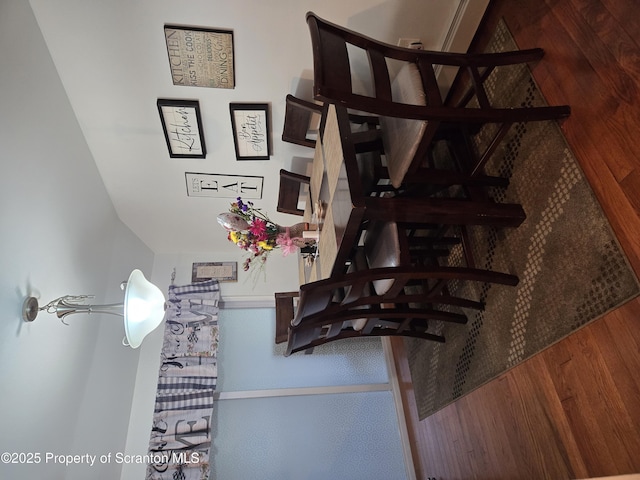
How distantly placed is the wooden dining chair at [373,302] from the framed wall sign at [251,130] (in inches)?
36.6

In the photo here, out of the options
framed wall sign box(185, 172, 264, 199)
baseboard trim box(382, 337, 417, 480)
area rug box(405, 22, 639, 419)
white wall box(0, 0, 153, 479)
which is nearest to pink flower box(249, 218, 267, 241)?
framed wall sign box(185, 172, 264, 199)

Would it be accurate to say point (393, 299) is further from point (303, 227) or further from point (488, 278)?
point (303, 227)

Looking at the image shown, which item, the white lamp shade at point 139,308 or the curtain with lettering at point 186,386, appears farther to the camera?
the curtain with lettering at point 186,386

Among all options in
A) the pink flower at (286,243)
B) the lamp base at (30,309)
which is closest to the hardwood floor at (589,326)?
the pink flower at (286,243)

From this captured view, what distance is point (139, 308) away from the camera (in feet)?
5.23

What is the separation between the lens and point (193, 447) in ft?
7.91

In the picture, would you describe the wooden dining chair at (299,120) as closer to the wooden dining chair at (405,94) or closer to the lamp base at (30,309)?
the wooden dining chair at (405,94)

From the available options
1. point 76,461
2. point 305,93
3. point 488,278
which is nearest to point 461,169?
point 488,278

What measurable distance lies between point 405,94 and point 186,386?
85.8 inches

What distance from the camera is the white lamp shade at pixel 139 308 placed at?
1.53 m

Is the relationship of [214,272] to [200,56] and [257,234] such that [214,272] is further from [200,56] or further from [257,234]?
[200,56]

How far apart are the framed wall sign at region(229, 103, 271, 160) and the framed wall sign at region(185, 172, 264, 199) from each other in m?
0.20

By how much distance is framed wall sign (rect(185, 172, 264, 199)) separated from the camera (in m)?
2.43

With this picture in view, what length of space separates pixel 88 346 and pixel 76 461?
0.56 m
